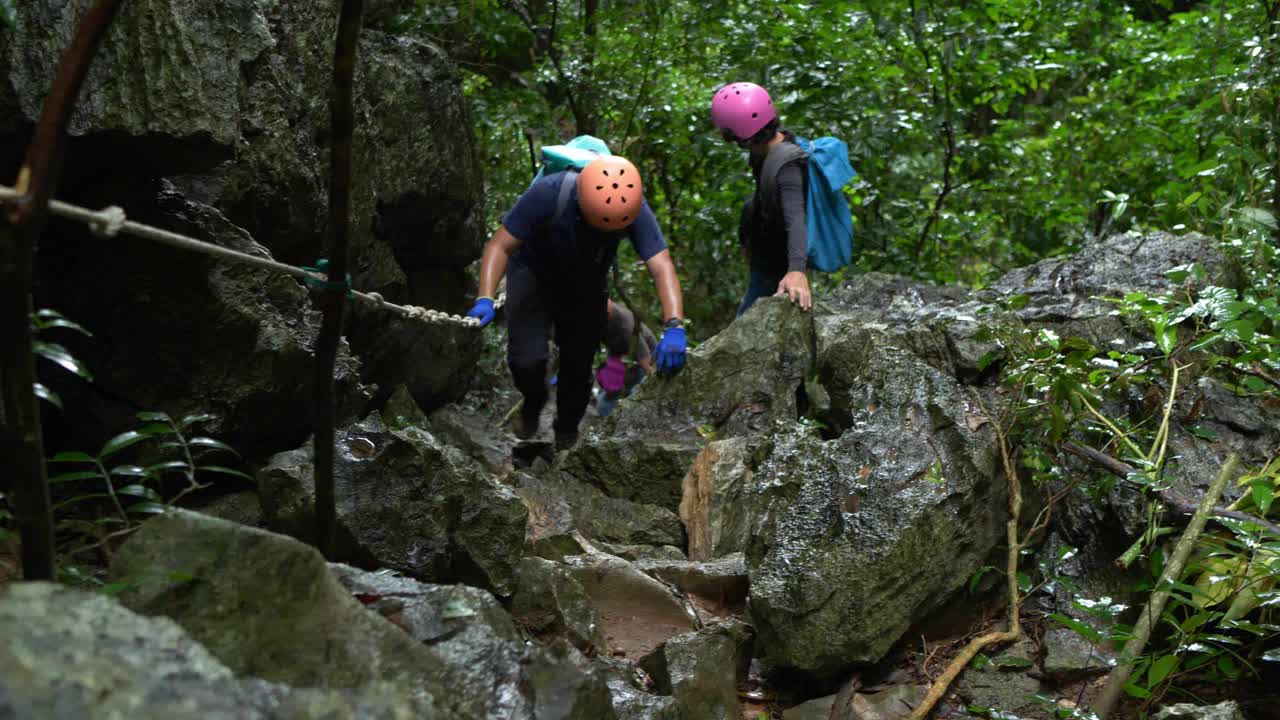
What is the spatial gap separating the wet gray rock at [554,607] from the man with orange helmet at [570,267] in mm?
2314

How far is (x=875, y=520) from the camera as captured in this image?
3.43 meters

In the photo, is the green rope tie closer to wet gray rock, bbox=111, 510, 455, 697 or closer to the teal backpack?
wet gray rock, bbox=111, 510, 455, 697

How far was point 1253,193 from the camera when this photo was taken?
548 cm

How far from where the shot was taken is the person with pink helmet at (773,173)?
6.42 metres

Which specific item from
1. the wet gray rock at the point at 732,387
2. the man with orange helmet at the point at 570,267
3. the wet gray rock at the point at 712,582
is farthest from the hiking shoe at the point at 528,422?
the wet gray rock at the point at 712,582

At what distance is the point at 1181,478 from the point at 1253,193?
2.55 metres

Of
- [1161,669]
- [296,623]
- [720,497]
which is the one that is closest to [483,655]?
[296,623]

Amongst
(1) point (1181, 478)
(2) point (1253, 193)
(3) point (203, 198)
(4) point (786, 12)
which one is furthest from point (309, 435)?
(4) point (786, 12)

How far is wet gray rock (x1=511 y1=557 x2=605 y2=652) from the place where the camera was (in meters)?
3.16

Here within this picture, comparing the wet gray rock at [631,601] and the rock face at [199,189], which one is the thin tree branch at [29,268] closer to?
the rock face at [199,189]

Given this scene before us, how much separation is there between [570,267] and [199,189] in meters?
2.76

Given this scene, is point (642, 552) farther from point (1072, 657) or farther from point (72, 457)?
point (72, 457)

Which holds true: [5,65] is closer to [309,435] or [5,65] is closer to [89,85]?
[89,85]

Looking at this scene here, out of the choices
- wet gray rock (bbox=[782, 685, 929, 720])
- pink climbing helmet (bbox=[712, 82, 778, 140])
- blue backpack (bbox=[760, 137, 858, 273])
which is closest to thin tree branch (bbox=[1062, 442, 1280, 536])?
wet gray rock (bbox=[782, 685, 929, 720])
